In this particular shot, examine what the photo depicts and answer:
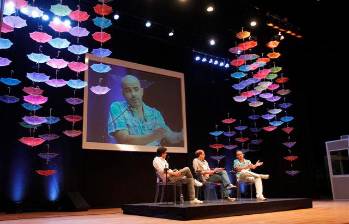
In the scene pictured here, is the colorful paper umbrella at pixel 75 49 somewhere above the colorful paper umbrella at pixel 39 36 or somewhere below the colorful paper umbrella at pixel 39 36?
below

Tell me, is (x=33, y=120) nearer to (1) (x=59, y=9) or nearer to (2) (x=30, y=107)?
(2) (x=30, y=107)

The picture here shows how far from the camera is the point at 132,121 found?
823 cm

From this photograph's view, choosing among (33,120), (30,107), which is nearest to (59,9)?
(30,107)

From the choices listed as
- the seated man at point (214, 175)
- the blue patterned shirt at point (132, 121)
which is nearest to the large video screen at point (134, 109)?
the blue patterned shirt at point (132, 121)

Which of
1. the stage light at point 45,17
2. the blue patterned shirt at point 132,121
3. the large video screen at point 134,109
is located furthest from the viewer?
the blue patterned shirt at point 132,121

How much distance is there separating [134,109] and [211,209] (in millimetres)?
3874

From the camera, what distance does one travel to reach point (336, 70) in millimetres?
10320

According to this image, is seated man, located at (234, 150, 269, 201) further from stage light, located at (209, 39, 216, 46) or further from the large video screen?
stage light, located at (209, 39, 216, 46)

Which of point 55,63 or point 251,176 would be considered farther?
point 251,176

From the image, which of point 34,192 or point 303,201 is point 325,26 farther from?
point 34,192

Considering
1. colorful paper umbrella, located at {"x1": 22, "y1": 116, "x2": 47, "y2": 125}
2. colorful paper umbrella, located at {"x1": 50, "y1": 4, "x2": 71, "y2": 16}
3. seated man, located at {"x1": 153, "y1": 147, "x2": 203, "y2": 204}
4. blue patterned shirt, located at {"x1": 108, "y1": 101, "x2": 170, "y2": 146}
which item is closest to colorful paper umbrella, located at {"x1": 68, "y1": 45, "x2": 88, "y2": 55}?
colorful paper umbrella, located at {"x1": 50, "y1": 4, "x2": 71, "y2": 16}

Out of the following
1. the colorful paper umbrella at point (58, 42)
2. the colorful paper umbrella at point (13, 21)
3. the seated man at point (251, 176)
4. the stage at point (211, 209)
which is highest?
the colorful paper umbrella at point (13, 21)

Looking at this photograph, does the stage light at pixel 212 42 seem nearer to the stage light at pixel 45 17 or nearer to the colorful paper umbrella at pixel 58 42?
the stage light at pixel 45 17

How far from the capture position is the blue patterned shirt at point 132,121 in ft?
26.3
